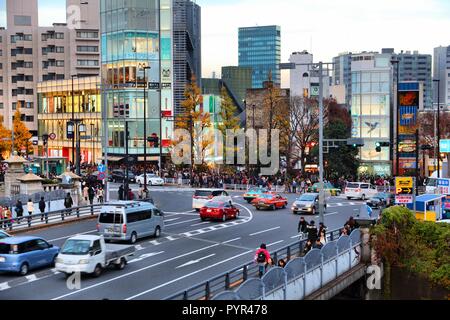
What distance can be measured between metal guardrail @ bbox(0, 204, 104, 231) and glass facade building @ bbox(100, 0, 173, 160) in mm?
51136

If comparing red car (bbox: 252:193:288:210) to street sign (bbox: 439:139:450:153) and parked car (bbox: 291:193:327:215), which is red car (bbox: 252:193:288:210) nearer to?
parked car (bbox: 291:193:327:215)

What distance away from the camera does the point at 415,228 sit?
31.2 metres

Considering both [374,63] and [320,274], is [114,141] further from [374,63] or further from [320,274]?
[320,274]

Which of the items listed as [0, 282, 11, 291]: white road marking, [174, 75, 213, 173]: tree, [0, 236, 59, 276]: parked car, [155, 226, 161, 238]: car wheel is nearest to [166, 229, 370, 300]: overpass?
[0, 282, 11, 291]: white road marking

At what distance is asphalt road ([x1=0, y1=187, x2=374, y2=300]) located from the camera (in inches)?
919

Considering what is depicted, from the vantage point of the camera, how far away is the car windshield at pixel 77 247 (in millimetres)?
25250

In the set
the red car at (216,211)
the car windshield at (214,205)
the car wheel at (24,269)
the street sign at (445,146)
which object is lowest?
the car wheel at (24,269)

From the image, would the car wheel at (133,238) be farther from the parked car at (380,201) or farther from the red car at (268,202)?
the parked car at (380,201)

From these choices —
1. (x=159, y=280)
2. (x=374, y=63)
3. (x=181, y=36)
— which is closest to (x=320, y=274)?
(x=159, y=280)

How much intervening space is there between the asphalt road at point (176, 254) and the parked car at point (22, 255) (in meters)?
0.41

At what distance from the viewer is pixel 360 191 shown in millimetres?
58875

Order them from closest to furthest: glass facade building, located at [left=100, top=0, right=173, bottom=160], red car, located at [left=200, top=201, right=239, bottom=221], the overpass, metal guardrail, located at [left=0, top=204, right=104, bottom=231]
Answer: the overpass → metal guardrail, located at [left=0, top=204, right=104, bottom=231] → red car, located at [left=200, top=201, right=239, bottom=221] → glass facade building, located at [left=100, top=0, right=173, bottom=160]

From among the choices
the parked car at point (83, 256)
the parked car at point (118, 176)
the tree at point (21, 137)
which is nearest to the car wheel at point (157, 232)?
the parked car at point (83, 256)
